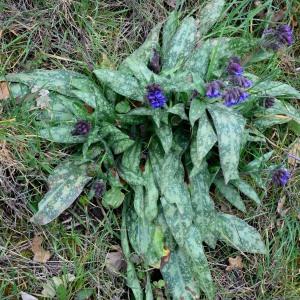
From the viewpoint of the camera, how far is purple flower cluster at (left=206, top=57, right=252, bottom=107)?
2908 mm

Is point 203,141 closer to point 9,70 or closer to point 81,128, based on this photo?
point 81,128

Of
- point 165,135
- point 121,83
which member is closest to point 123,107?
point 121,83

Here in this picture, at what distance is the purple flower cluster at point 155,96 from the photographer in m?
2.98

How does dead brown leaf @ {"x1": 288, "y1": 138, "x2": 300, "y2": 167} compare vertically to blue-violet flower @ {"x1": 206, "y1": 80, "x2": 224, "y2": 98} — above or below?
below

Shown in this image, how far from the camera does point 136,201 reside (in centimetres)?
318

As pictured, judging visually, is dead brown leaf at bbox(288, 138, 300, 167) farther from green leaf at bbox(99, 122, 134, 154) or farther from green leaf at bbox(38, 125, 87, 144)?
green leaf at bbox(38, 125, 87, 144)

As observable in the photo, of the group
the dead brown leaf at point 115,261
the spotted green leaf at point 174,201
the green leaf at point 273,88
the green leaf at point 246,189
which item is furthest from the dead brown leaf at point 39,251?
the green leaf at point 273,88

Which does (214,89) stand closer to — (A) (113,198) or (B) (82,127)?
(B) (82,127)

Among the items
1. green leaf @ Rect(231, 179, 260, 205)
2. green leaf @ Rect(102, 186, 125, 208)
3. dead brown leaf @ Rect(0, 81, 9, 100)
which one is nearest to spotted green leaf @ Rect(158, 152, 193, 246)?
green leaf @ Rect(102, 186, 125, 208)

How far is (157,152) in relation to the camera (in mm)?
3281

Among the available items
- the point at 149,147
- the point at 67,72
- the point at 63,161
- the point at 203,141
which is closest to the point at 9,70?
the point at 67,72

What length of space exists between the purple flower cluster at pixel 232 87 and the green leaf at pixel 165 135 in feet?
1.04

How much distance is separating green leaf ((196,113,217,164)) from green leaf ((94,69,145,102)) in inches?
14.3

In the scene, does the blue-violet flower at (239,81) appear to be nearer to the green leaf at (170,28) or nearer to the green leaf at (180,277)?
the green leaf at (170,28)
